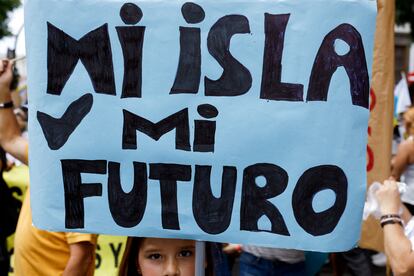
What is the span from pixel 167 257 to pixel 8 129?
1.29m

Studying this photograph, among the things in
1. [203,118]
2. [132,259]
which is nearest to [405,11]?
[132,259]

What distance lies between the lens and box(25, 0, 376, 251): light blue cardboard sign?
8.32ft

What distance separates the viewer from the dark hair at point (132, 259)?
3143 millimetres

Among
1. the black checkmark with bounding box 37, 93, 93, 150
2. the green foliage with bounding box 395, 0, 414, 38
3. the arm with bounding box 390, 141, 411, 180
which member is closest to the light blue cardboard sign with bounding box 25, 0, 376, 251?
the black checkmark with bounding box 37, 93, 93, 150

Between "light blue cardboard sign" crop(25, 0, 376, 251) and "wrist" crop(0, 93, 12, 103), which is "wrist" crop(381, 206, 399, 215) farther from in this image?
"wrist" crop(0, 93, 12, 103)

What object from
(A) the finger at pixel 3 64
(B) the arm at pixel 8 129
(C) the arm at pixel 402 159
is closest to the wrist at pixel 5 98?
(B) the arm at pixel 8 129

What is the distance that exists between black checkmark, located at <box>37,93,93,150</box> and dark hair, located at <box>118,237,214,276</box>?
582 millimetres

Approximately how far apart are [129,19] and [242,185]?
674 mm

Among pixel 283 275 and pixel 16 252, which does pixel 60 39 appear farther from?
pixel 283 275

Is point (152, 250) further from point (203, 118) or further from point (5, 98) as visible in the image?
point (5, 98)

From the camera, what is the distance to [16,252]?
3678mm

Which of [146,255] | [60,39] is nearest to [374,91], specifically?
[146,255]

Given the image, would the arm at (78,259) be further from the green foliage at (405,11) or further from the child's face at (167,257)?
the green foliage at (405,11)

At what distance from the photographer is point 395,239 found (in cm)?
308
